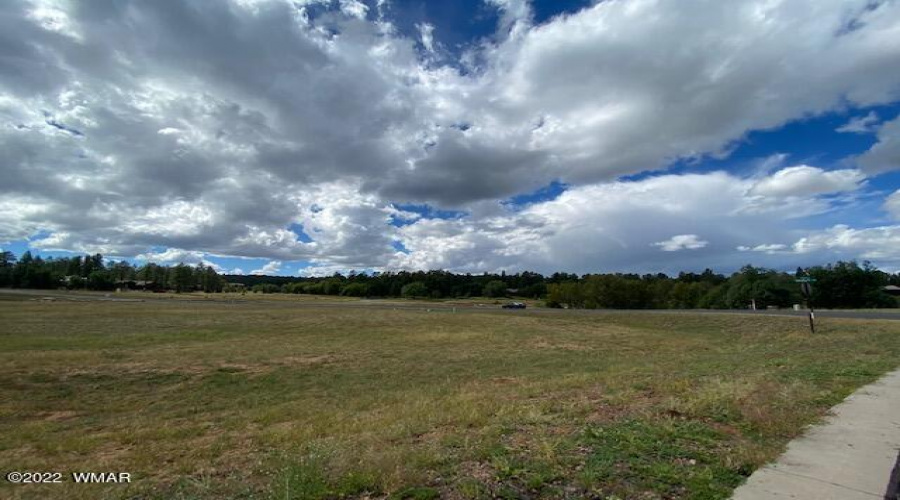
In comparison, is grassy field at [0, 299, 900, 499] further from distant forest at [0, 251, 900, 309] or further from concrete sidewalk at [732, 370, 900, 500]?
distant forest at [0, 251, 900, 309]

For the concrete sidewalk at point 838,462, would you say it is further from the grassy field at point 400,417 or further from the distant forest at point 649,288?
the distant forest at point 649,288

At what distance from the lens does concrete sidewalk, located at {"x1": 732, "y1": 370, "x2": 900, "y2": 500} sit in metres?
4.87

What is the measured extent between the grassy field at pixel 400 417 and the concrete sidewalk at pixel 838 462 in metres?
0.27

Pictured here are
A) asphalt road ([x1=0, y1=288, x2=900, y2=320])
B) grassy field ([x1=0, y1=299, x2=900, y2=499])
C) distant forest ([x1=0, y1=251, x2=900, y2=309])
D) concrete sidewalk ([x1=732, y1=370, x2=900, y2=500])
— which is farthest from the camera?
distant forest ([x1=0, y1=251, x2=900, y2=309])

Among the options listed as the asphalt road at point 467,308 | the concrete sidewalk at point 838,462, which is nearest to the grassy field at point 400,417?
the concrete sidewalk at point 838,462

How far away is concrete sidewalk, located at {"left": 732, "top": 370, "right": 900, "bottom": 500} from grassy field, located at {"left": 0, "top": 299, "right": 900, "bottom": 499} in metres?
0.27

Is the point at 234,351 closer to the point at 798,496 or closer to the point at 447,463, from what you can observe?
the point at 447,463

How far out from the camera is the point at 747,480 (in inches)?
205

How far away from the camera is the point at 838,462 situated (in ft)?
18.8

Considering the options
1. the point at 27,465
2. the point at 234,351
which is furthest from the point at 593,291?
the point at 27,465

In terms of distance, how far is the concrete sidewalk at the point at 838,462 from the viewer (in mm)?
4871

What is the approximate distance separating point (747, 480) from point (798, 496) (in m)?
0.51

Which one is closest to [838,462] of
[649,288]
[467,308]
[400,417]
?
[400,417]

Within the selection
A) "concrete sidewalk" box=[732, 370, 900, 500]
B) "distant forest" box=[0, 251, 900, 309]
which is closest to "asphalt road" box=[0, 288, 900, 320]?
"distant forest" box=[0, 251, 900, 309]
